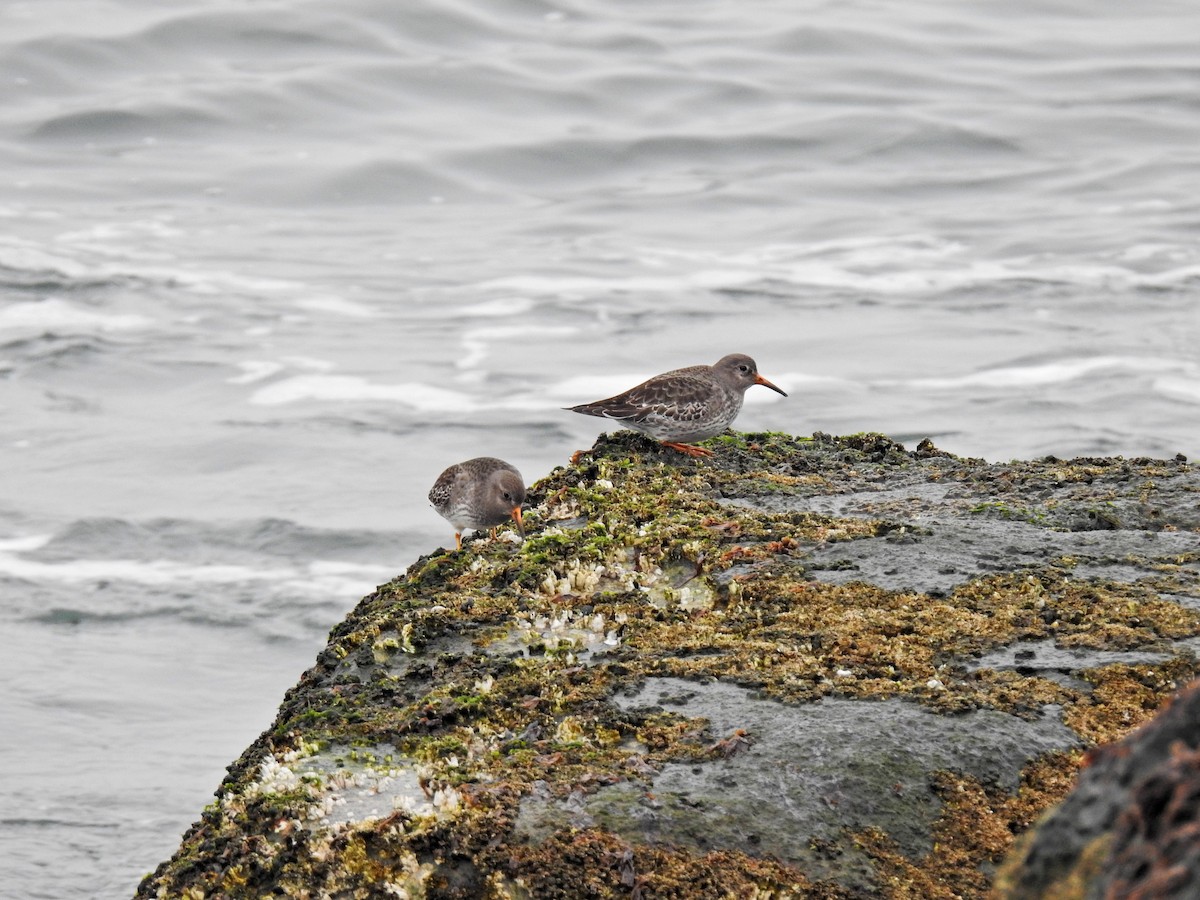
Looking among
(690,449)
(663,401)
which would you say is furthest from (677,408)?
(690,449)

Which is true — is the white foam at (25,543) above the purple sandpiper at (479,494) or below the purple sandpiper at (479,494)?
below

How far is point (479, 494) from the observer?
912cm

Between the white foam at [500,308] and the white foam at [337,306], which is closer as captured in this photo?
the white foam at [337,306]

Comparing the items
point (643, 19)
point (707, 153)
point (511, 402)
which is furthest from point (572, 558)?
point (643, 19)

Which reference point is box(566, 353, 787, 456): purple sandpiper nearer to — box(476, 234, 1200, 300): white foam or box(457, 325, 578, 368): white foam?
box(457, 325, 578, 368): white foam

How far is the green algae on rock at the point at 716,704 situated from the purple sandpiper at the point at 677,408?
1.93 m

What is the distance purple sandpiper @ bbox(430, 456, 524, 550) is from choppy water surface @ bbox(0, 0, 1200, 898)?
2673mm

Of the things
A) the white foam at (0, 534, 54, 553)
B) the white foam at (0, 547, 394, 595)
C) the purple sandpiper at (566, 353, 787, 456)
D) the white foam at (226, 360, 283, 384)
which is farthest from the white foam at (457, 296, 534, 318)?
the purple sandpiper at (566, 353, 787, 456)

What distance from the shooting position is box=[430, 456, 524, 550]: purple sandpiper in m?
8.64

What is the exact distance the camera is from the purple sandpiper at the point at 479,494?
8641 millimetres

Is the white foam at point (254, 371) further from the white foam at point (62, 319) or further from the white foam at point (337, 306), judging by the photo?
the white foam at point (62, 319)

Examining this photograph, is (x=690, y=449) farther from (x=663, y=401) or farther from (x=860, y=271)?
(x=860, y=271)

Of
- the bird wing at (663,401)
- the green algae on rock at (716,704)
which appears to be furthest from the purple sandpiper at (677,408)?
the green algae on rock at (716,704)

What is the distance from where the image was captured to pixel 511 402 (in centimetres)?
1880
